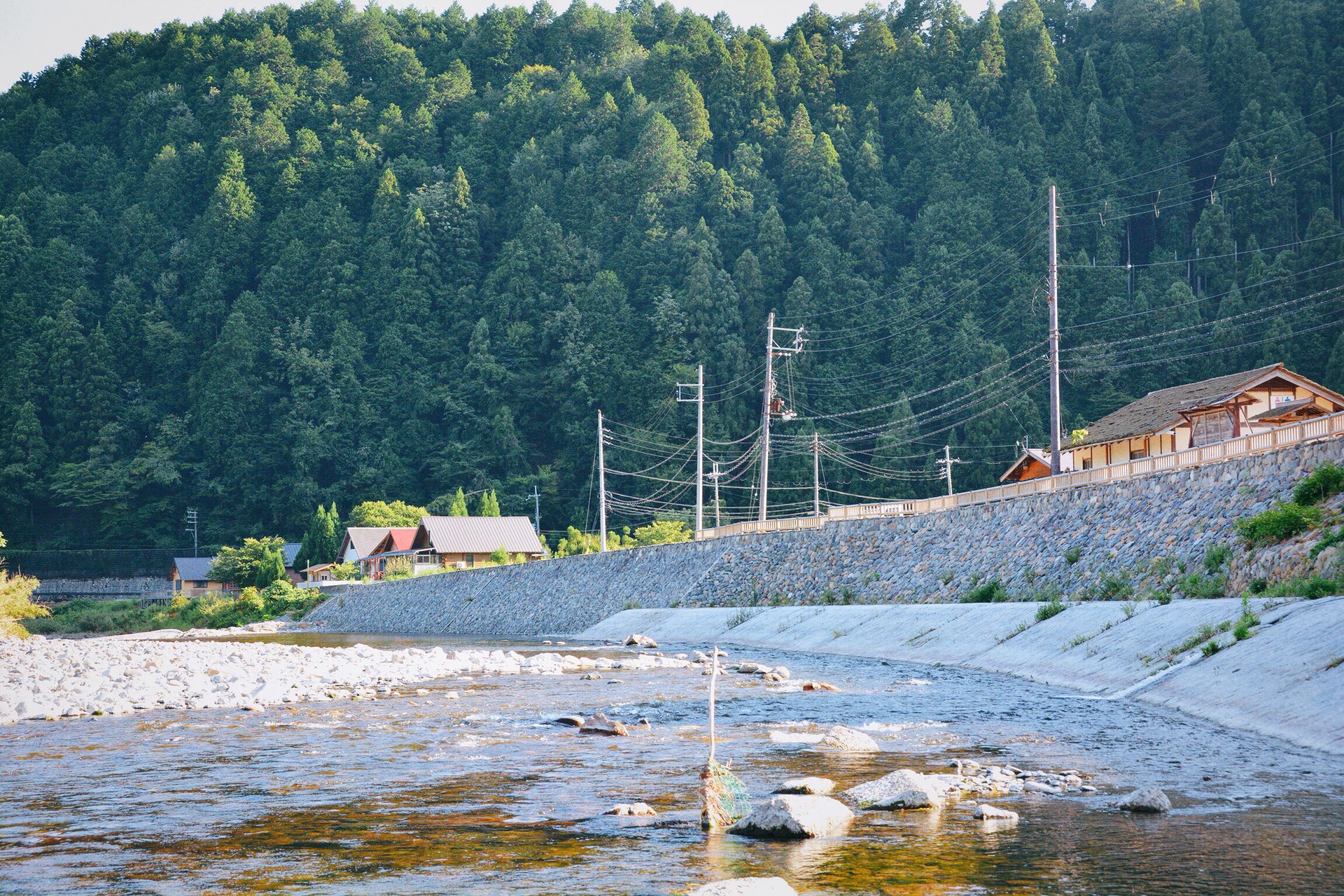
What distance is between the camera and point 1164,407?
48094 mm

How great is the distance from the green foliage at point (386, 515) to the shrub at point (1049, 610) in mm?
73344

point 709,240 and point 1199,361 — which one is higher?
point 709,240

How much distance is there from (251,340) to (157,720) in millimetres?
108799

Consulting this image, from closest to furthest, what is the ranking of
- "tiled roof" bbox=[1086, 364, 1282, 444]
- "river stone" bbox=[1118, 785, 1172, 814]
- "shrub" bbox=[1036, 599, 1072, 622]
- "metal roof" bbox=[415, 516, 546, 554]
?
"river stone" bbox=[1118, 785, 1172, 814] < "shrub" bbox=[1036, 599, 1072, 622] < "tiled roof" bbox=[1086, 364, 1282, 444] < "metal roof" bbox=[415, 516, 546, 554]

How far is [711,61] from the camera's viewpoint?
13325 centimetres

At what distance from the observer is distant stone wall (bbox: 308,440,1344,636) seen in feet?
78.0

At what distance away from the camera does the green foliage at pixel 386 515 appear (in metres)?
92.4

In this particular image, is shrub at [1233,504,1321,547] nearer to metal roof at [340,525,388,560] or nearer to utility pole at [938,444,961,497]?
utility pole at [938,444,961,497]

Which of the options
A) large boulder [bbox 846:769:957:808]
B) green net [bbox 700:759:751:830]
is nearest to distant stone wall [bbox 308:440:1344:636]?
large boulder [bbox 846:769:957:808]

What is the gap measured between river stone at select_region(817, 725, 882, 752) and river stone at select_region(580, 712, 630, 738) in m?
2.94

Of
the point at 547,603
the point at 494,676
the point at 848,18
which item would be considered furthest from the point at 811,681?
the point at 848,18

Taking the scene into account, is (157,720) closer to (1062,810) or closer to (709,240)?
(1062,810)

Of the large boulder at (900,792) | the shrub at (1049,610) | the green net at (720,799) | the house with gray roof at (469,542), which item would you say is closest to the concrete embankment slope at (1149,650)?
the shrub at (1049,610)

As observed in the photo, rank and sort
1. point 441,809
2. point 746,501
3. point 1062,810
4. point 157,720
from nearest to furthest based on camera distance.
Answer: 1. point 1062,810
2. point 441,809
3. point 157,720
4. point 746,501
